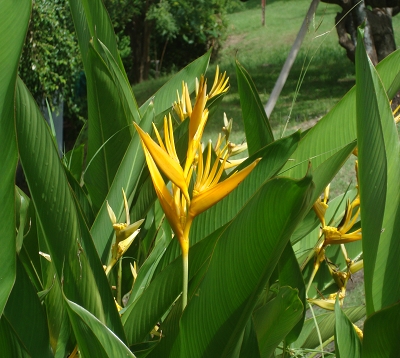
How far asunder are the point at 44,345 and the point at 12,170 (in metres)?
0.30

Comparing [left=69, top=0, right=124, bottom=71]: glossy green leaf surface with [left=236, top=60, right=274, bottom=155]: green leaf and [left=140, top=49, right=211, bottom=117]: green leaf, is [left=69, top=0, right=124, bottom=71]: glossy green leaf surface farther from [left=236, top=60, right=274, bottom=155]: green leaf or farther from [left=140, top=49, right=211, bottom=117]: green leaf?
[left=236, top=60, right=274, bottom=155]: green leaf

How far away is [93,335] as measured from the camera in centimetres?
69

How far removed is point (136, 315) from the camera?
92 centimetres

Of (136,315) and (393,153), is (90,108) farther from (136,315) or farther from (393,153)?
(393,153)

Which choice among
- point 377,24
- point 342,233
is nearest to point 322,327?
point 342,233

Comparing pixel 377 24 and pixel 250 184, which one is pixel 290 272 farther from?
pixel 377 24

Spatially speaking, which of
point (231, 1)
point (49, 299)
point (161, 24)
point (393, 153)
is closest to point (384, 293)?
point (393, 153)

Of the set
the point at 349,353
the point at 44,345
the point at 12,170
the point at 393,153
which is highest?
the point at 12,170

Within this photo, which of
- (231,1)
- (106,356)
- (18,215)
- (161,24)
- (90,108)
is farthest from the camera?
Result: (231,1)

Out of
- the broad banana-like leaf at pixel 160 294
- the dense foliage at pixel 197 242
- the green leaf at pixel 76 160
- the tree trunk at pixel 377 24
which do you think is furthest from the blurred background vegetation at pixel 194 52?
the broad banana-like leaf at pixel 160 294

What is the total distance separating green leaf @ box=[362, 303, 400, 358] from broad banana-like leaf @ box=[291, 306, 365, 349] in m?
0.29

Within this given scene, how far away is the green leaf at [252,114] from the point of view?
3.63ft

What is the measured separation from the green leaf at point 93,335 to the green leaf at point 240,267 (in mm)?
107

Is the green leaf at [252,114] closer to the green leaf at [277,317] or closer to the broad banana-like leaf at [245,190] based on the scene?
the broad banana-like leaf at [245,190]
